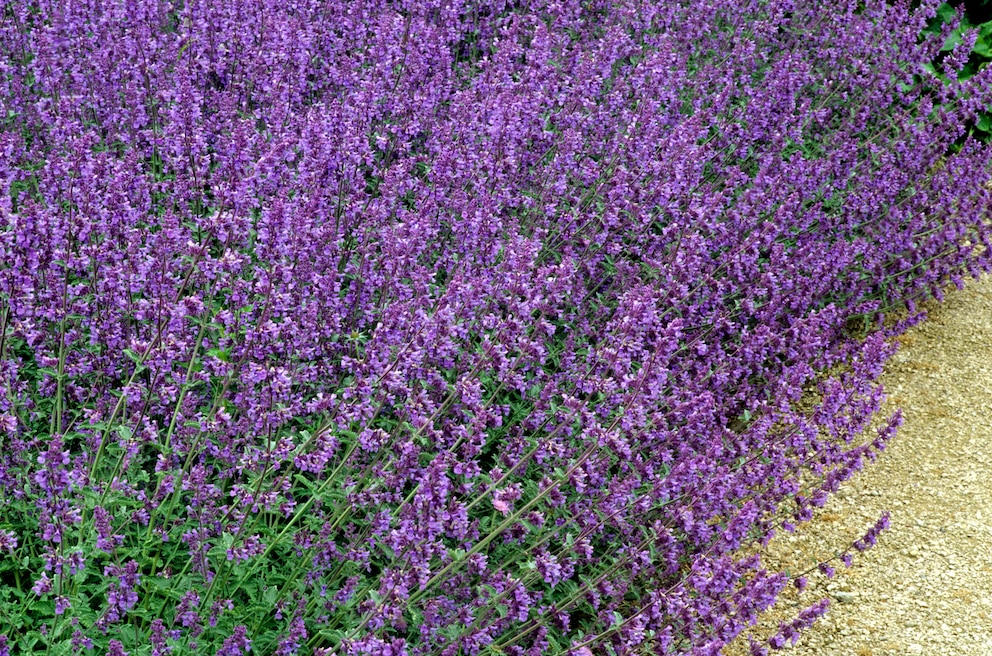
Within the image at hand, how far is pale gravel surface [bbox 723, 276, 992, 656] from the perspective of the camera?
17.3ft

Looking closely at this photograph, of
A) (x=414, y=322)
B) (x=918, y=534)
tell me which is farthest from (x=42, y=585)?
(x=918, y=534)

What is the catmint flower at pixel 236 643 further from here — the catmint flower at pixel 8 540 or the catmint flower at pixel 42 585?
the catmint flower at pixel 8 540

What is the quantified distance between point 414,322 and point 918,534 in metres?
3.51

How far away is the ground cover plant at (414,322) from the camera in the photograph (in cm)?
351

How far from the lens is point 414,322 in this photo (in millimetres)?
3773

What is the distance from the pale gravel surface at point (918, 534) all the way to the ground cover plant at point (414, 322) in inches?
18.1

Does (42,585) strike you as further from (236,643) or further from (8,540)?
(236,643)

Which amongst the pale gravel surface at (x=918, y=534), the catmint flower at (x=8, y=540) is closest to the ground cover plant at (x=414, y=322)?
the catmint flower at (x=8, y=540)

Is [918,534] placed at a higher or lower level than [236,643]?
lower

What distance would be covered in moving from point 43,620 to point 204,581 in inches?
Result: 23.7

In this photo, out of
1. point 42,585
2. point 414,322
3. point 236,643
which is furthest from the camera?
point 414,322

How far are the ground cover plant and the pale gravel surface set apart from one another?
18.1 inches

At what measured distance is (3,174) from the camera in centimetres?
379

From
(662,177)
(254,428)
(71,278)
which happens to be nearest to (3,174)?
(71,278)
